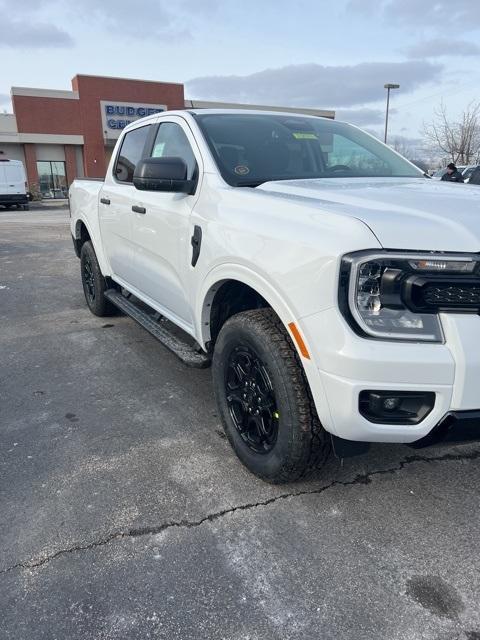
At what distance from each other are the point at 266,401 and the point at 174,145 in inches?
81.6

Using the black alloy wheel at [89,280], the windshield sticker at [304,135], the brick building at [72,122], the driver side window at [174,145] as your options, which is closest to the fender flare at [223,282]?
the driver side window at [174,145]

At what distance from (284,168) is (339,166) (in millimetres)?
475

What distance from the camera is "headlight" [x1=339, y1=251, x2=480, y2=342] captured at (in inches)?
76.9

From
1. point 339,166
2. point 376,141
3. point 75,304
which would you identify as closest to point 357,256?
point 339,166

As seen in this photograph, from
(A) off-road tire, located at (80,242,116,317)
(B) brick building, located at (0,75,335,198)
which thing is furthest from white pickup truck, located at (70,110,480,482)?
(B) brick building, located at (0,75,335,198)

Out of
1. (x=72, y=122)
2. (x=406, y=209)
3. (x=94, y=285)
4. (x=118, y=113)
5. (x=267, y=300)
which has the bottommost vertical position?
(x=94, y=285)

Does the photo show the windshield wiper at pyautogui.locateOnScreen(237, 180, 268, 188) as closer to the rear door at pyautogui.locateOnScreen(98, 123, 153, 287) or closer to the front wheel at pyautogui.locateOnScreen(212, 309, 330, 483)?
the front wheel at pyautogui.locateOnScreen(212, 309, 330, 483)

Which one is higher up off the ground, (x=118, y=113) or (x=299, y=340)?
(x=118, y=113)

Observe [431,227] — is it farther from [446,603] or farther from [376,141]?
[376,141]

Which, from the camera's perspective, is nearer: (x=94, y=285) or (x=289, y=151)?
(x=289, y=151)

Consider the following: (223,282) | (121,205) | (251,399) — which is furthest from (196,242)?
(121,205)

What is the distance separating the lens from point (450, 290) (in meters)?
1.99

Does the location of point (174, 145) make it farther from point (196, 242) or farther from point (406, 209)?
A: point (406, 209)

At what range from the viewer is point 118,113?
3453 centimetres
